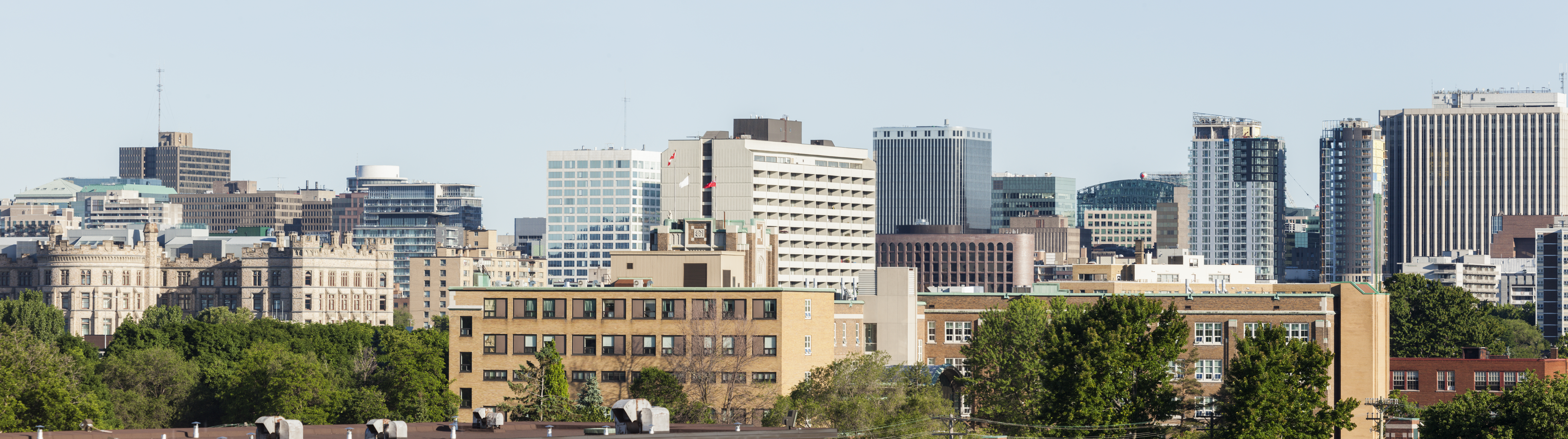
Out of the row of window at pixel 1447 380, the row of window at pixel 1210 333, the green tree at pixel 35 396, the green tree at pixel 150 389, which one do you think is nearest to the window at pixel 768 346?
the row of window at pixel 1210 333

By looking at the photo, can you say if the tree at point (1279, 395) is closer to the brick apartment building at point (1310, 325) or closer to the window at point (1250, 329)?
the window at point (1250, 329)

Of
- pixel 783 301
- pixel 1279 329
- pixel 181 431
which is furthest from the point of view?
pixel 783 301

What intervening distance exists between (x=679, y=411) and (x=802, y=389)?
8.71 metres

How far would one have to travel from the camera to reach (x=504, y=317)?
511 feet

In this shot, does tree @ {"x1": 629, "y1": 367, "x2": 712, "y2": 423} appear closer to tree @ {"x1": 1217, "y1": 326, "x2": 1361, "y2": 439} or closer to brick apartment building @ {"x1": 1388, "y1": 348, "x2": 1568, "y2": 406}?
tree @ {"x1": 1217, "y1": 326, "x2": 1361, "y2": 439}

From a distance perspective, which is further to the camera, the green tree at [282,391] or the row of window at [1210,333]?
the green tree at [282,391]

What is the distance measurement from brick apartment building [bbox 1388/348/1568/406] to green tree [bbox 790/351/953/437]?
53.0m

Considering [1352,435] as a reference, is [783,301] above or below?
above

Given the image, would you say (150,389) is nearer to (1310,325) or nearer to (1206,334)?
(1206,334)

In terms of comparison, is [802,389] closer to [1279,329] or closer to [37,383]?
[1279,329]

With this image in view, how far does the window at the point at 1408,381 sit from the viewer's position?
188 meters

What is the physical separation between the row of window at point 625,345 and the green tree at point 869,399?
14.9 ft

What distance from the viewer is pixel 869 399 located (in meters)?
142

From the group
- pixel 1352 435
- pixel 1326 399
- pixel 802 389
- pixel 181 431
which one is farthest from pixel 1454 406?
pixel 181 431
